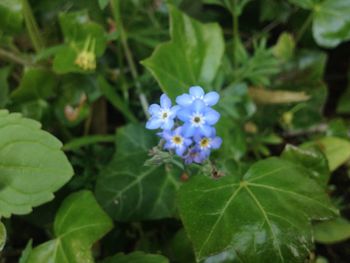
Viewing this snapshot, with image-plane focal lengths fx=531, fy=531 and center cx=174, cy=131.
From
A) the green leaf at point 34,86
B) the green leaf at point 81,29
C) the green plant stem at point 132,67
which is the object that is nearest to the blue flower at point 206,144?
the green plant stem at point 132,67

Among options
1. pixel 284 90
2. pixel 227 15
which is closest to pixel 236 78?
pixel 284 90

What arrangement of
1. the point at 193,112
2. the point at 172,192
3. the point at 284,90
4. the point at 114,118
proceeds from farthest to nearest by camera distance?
the point at 114,118, the point at 284,90, the point at 172,192, the point at 193,112

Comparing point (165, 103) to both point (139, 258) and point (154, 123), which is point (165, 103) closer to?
point (154, 123)

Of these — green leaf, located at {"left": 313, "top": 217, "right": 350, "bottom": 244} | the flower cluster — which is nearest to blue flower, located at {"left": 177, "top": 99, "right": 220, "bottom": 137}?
the flower cluster

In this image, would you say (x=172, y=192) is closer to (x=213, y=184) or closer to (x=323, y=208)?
(x=213, y=184)

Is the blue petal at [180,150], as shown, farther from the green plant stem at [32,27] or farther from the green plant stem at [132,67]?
the green plant stem at [32,27]
